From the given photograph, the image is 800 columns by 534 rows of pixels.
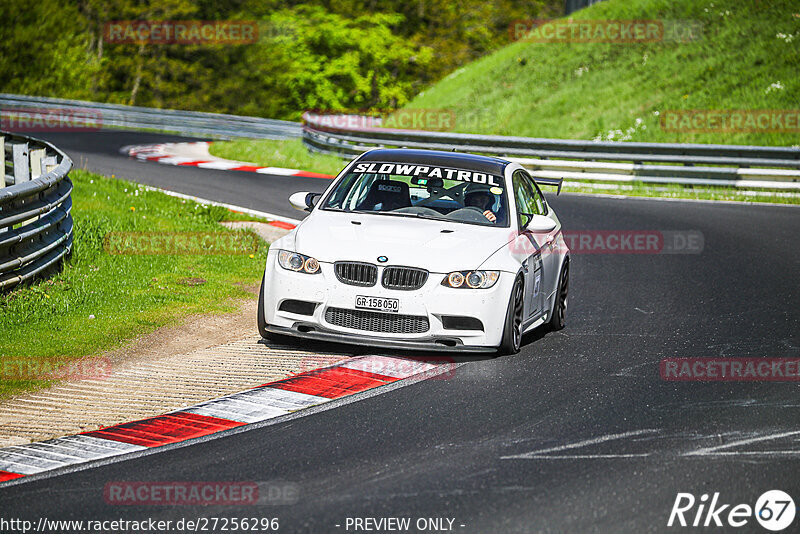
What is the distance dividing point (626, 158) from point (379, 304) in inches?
646

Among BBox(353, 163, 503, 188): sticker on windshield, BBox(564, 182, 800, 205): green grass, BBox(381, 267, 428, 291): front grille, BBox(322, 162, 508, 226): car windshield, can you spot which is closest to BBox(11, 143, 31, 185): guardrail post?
BBox(322, 162, 508, 226): car windshield

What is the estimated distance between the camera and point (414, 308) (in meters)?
8.49

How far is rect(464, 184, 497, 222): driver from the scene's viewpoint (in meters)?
9.72

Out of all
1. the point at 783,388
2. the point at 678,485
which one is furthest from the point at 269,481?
the point at 783,388

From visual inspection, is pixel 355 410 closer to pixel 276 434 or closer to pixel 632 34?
pixel 276 434

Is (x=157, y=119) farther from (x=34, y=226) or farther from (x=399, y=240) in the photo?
(x=399, y=240)

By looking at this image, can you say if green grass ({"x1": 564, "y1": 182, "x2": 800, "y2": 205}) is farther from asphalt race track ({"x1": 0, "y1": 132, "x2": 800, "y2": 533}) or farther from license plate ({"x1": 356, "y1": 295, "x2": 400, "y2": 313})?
license plate ({"x1": 356, "y1": 295, "x2": 400, "y2": 313})

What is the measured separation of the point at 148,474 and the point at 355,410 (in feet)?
5.67

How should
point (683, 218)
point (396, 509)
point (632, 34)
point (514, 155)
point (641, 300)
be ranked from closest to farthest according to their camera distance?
point (396, 509)
point (641, 300)
point (683, 218)
point (514, 155)
point (632, 34)

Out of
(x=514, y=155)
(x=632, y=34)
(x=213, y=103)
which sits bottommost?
(x=213, y=103)

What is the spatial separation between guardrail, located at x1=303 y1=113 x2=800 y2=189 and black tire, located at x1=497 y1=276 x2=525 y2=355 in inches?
599

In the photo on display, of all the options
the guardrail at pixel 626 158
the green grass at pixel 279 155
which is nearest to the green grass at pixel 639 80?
the guardrail at pixel 626 158

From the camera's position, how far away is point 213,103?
2685 inches

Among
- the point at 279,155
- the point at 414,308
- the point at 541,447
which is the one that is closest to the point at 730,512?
the point at 541,447
